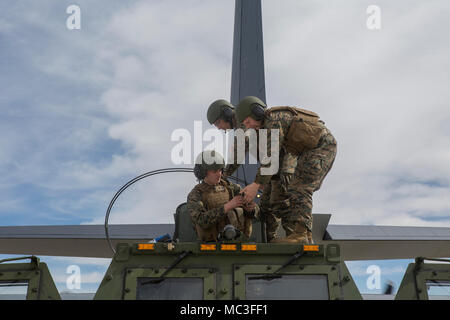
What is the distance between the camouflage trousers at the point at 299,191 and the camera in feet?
14.0

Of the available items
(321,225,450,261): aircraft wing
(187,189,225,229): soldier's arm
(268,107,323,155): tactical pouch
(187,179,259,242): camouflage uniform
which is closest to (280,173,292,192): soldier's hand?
(268,107,323,155): tactical pouch

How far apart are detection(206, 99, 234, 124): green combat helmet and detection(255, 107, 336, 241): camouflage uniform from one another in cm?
76

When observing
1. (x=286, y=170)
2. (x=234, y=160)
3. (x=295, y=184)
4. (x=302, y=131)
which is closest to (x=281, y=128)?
(x=302, y=131)

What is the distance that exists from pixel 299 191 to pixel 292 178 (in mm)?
199

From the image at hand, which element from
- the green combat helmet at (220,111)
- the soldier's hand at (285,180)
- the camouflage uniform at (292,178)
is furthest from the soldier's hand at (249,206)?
the green combat helmet at (220,111)

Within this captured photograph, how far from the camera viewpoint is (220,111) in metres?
5.23

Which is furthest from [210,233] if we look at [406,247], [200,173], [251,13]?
[251,13]

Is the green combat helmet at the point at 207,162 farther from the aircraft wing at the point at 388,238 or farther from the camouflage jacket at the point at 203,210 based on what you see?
the aircraft wing at the point at 388,238

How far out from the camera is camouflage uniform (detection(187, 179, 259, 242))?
166 inches

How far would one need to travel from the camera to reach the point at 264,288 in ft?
10.6

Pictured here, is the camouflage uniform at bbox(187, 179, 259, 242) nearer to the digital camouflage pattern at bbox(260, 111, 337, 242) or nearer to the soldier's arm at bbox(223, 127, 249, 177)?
the soldier's arm at bbox(223, 127, 249, 177)

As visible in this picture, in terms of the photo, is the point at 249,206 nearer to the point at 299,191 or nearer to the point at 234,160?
the point at 299,191
